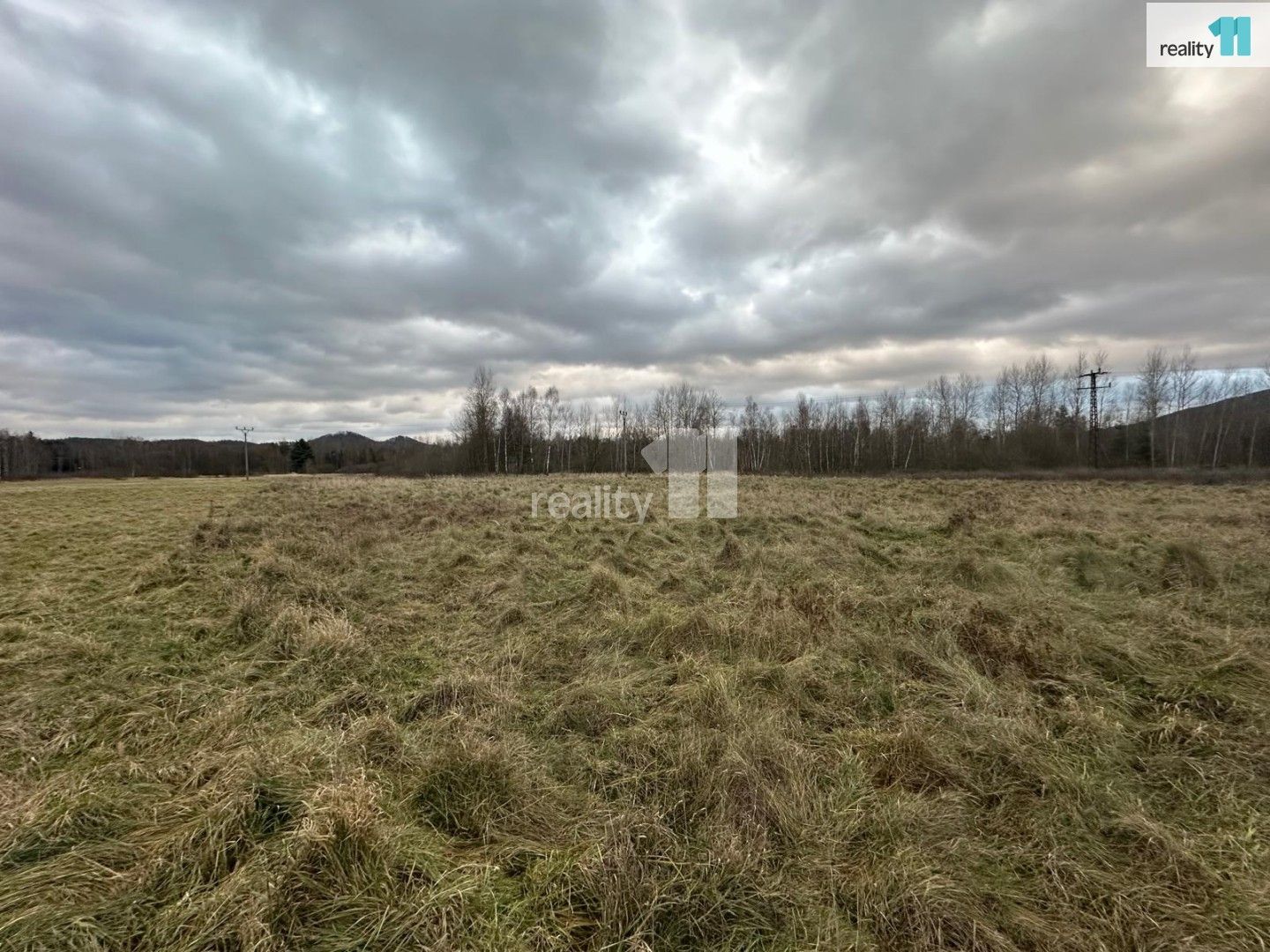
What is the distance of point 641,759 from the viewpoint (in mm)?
3668

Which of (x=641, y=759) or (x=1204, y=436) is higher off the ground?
(x=1204, y=436)

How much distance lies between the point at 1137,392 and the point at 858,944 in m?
75.4

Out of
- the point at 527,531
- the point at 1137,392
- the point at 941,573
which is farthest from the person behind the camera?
the point at 1137,392

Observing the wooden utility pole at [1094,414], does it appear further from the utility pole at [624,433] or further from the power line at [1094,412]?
the utility pole at [624,433]

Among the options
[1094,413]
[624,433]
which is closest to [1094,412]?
[1094,413]

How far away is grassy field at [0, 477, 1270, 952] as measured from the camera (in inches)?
94.2

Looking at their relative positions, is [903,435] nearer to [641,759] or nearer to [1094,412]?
[1094,412]

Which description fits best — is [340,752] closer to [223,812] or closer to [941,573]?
[223,812]

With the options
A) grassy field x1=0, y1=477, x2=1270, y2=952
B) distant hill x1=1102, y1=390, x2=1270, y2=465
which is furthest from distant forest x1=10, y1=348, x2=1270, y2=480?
grassy field x1=0, y1=477, x2=1270, y2=952

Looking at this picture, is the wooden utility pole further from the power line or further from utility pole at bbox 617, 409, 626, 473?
utility pole at bbox 617, 409, 626, 473

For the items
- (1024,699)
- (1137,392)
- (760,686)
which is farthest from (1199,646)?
(1137,392)

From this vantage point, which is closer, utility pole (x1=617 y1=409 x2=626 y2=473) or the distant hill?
the distant hill

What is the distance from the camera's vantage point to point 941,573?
8188 millimetres

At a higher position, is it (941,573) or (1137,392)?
(1137,392)
